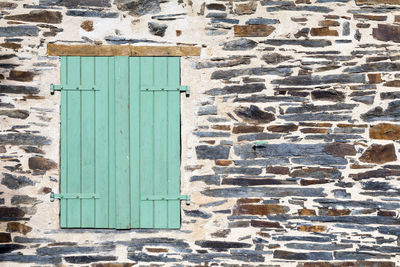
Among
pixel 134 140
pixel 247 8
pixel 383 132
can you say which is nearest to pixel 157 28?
pixel 247 8

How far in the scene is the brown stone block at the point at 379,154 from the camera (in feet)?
15.6

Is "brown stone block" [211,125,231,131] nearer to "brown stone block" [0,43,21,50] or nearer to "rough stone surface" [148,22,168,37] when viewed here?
"rough stone surface" [148,22,168,37]

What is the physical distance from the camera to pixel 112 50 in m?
4.73

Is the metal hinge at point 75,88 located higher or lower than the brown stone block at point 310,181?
higher

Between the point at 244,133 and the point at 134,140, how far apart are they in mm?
1036

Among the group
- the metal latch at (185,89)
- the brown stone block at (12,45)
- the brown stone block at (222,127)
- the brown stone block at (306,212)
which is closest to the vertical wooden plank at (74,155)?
the brown stone block at (12,45)

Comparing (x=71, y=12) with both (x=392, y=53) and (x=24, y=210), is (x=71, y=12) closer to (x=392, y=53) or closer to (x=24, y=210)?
(x=24, y=210)

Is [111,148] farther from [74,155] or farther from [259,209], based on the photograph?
[259,209]

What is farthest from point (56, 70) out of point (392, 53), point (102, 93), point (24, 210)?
point (392, 53)

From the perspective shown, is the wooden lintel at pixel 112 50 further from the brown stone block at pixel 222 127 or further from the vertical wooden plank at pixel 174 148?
the brown stone block at pixel 222 127

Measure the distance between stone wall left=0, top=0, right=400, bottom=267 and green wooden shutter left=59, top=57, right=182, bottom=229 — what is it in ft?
0.39

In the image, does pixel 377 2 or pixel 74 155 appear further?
pixel 377 2

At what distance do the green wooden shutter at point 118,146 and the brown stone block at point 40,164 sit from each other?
11 centimetres

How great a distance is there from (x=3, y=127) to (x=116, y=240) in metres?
1.49
